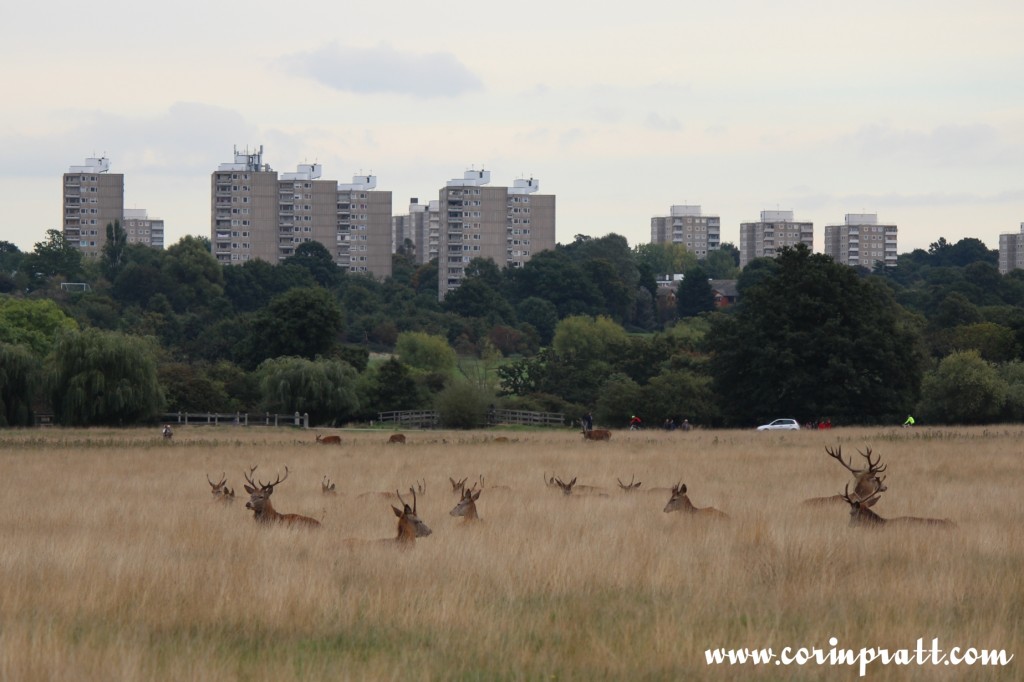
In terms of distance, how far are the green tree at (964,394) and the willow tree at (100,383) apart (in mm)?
33617

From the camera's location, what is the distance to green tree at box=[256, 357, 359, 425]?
66812 mm

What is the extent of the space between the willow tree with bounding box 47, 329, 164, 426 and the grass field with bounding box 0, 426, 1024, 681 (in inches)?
1301

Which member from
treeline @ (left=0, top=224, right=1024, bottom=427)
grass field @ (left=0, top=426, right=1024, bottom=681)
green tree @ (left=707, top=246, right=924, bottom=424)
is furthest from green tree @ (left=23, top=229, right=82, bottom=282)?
grass field @ (left=0, top=426, right=1024, bottom=681)

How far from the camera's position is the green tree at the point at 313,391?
66812 mm

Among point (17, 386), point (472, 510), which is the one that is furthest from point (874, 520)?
point (17, 386)

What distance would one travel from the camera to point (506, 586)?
42.1 ft

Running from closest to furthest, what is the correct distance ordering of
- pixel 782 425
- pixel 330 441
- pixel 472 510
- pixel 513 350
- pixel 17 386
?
pixel 472 510 < pixel 330 441 < pixel 782 425 < pixel 17 386 < pixel 513 350

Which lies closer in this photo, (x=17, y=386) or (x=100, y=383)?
(x=100, y=383)

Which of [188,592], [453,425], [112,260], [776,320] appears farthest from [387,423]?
[112,260]

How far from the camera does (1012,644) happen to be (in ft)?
33.4

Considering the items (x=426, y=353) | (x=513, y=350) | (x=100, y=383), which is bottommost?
(x=100, y=383)

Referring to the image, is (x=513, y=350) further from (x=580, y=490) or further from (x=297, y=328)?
(x=580, y=490)

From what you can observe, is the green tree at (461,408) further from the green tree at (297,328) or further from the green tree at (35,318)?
the green tree at (35,318)

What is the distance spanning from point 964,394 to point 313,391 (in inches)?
1165
